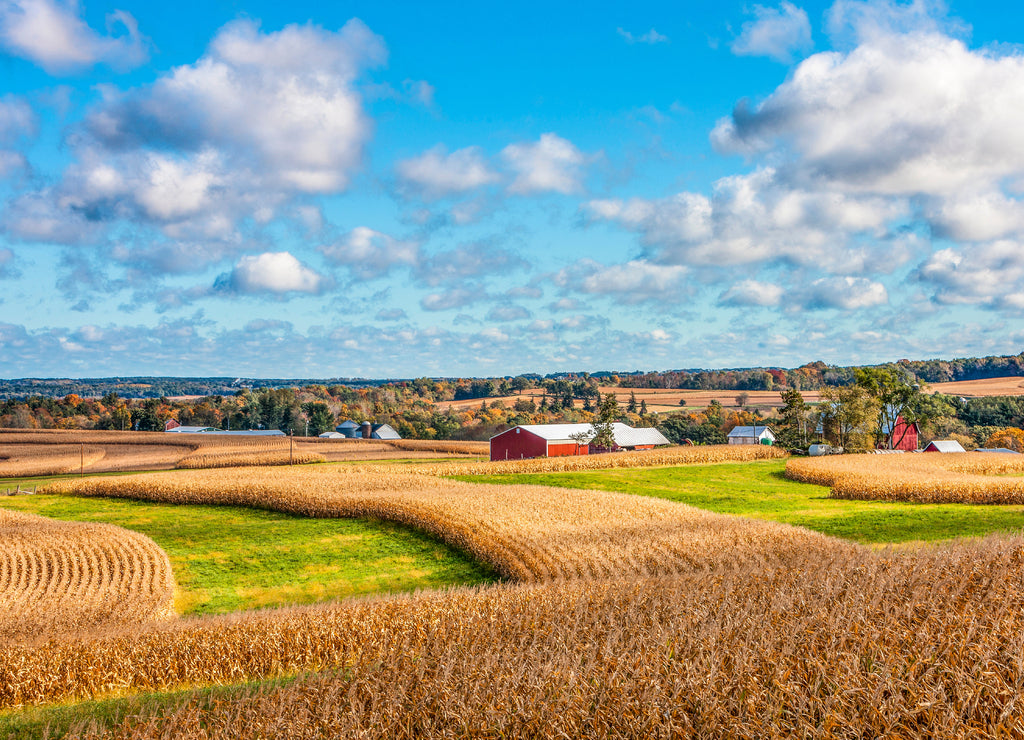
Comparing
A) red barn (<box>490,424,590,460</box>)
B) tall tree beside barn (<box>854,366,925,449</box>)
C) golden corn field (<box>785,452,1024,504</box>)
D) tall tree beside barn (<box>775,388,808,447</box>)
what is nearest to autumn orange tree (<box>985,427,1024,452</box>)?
tall tree beside barn (<box>854,366,925,449</box>)

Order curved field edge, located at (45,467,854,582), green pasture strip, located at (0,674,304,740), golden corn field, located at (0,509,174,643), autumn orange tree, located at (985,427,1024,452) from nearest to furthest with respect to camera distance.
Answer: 1. green pasture strip, located at (0,674,304,740)
2. golden corn field, located at (0,509,174,643)
3. curved field edge, located at (45,467,854,582)
4. autumn orange tree, located at (985,427,1024,452)

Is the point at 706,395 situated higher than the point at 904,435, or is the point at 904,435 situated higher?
the point at 706,395

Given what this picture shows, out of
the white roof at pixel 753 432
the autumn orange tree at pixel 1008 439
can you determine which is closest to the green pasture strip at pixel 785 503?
the white roof at pixel 753 432

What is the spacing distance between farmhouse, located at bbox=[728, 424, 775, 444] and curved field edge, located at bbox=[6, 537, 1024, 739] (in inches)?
3013

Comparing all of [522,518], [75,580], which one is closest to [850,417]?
[522,518]

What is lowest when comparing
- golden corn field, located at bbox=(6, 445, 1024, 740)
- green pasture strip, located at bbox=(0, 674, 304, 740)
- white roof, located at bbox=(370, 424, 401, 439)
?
white roof, located at bbox=(370, 424, 401, 439)

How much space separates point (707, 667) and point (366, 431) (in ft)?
363

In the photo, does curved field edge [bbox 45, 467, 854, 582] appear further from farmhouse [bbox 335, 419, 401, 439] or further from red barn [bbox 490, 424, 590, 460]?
farmhouse [bbox 335, 419, 401, 439]

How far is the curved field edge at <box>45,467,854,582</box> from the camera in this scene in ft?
60.7

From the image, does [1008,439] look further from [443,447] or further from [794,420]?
[443,447]

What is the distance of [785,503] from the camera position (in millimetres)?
33281

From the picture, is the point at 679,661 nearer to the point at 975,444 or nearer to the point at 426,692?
the point at 426,692

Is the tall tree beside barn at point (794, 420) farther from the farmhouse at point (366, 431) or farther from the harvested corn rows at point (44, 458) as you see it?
the farmhouse at point (366, 431)

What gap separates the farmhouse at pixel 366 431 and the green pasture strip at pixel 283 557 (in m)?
78.5
